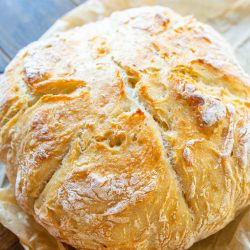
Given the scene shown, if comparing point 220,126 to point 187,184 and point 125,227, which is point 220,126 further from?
point 125,227

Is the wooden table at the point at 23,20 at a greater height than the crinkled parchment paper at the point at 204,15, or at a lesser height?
greater

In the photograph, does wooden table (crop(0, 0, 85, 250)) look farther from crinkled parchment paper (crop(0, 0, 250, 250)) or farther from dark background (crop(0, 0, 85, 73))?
crinkled parchment paper (crop(0, 0, 250, 250))

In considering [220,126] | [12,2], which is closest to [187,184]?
[220,126]

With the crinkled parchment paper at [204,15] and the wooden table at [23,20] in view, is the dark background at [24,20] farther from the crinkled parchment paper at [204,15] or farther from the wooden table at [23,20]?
the crinkled parchment paper at [204,15]

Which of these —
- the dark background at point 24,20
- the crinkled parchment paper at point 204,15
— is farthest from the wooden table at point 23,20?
the crinkled parchment paper at point 204,15

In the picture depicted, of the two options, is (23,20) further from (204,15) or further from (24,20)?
(204,15)

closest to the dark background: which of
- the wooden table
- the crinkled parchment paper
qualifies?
the wooden table

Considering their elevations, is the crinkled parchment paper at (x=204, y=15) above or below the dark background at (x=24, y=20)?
below
